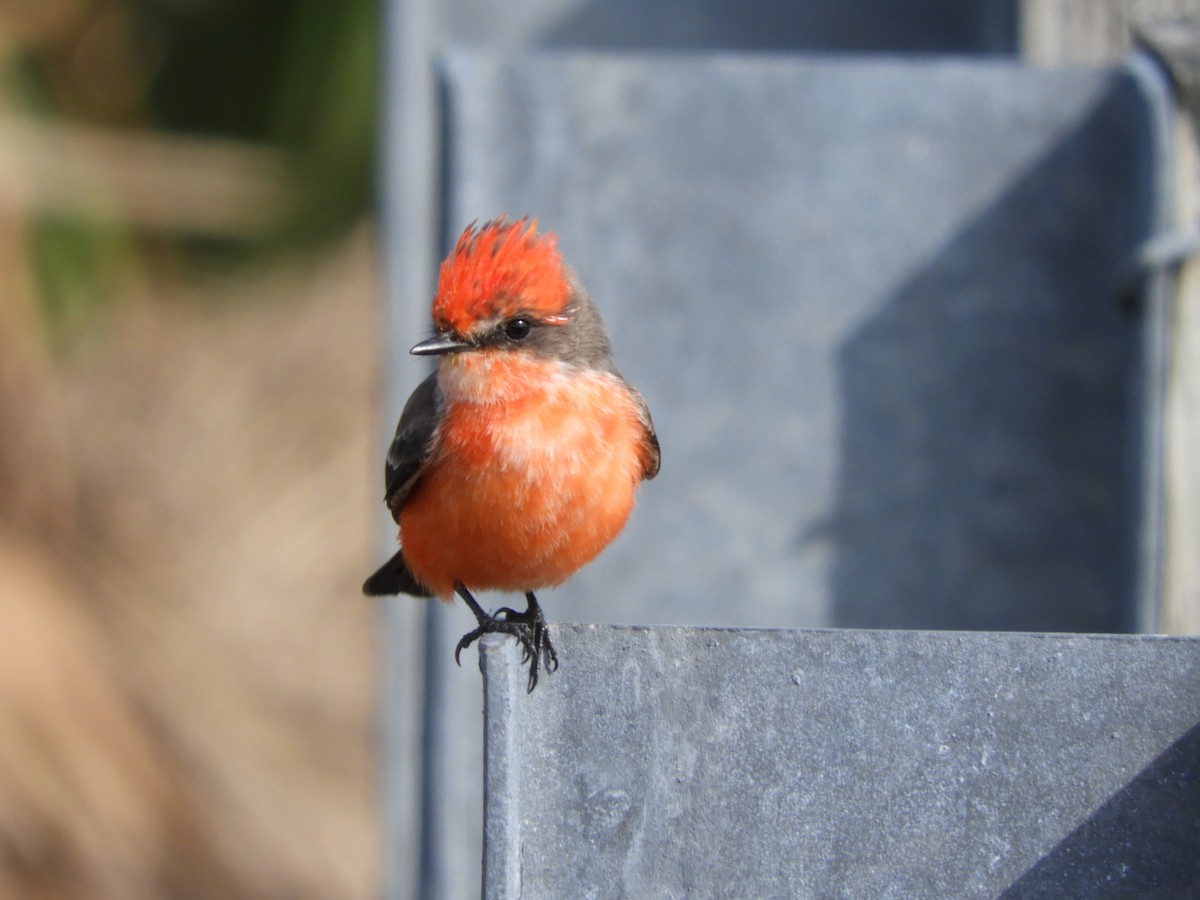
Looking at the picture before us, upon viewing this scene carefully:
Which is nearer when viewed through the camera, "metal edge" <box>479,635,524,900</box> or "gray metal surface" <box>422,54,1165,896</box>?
"metal edge" <box>479,635,524,900</box>

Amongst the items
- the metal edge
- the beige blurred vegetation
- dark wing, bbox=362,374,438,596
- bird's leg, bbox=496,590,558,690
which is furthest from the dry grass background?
the metal edge

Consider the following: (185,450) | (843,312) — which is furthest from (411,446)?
(185,450)

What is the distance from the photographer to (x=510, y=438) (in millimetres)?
3107

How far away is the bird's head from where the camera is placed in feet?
10.4

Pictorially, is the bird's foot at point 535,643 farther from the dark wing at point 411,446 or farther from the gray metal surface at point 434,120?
the gray metal surface at point 434,120

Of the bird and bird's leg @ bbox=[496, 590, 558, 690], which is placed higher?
the bird

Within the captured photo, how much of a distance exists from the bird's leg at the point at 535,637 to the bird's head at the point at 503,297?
2.10ft

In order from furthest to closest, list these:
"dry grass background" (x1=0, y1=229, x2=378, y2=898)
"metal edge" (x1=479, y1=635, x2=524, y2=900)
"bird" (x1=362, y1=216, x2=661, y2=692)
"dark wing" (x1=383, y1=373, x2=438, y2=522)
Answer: "dry grass background" (x1=0, y1=229, x2=378, y2=898), "dark wing" (x1=383, y1=373, x2=438, y2=522), "bird" (x1=362, y1=216, x2=661, y2=692), "metal edge" (x1=479, y1=635, x2=524, y2=900)

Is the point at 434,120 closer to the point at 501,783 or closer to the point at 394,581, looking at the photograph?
the point at 394,581

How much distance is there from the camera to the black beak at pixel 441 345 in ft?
10.4

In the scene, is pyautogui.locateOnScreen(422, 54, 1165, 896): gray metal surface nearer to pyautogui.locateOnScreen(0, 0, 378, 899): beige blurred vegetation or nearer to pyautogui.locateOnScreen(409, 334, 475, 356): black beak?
pyautogui.locateOnScreen(409, 334, 475, 356): black beak

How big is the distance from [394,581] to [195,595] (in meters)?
5.17

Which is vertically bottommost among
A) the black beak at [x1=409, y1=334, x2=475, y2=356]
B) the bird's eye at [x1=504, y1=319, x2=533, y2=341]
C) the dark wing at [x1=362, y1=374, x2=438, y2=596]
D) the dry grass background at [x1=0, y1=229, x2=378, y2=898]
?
the dry grass background at [x1=0, y1=229, x2=378, y2=898]

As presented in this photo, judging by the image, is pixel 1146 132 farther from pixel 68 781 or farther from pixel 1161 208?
pixel 68 781
